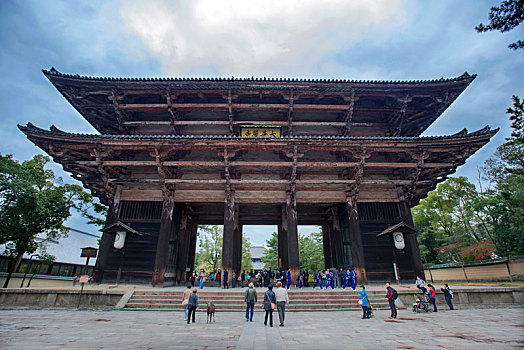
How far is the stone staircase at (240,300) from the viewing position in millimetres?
10059

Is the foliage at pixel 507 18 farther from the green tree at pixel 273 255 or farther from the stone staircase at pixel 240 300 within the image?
the green tree at pixel 273 255

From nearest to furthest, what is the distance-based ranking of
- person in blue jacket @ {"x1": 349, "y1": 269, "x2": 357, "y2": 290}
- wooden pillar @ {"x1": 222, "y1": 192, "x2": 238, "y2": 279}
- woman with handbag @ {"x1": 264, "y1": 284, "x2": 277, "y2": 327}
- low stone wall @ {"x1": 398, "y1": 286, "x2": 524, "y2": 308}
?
woman with handbag @ {"x1": 264, "y1": 284, "x2": 277, "y2": 327} < low stone wall @ {"x1": 398, "y1": 286, "x2": 524, "y2": 308} < person in blue jacket @ {"x1": 349, "y1": 269, "x2": 357, "y2": 290} < wooden pillar @ {"x1": 222, "y1": 192, "x2": 238, "y2": 279}

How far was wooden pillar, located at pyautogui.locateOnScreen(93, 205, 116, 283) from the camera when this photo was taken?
1306cm

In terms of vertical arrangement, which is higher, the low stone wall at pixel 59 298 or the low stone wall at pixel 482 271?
the low stone wall at pixel 482 271

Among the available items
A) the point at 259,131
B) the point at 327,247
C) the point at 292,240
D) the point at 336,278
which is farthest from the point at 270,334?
the point at 327,247

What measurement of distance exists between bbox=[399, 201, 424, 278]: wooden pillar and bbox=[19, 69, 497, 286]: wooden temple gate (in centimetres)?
6

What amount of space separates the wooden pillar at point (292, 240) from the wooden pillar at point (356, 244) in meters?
3.12

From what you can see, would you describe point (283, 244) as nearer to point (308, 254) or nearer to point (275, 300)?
point (275, 300)

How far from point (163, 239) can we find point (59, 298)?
4.76m

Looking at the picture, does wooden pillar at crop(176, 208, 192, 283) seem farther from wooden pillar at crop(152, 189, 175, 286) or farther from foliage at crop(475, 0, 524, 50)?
foliage at crop(475, 0, 524, 50)

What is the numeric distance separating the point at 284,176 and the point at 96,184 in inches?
439

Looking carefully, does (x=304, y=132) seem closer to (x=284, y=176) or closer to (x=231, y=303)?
(x=284, y=176)

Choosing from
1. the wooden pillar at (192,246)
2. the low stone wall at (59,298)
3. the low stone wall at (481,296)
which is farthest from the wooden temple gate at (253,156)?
the low stone wall at (481,296)

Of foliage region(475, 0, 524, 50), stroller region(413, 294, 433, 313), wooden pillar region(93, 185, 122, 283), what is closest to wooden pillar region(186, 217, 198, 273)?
wooden pillar region(93, 185, 122, 283)
